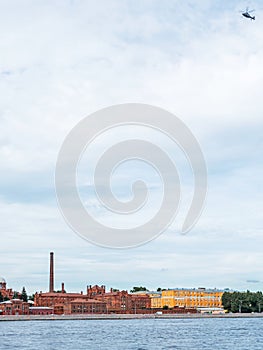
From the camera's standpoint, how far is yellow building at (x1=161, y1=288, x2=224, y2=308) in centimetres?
14150

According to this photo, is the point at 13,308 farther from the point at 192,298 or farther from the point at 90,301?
the point at 192,298

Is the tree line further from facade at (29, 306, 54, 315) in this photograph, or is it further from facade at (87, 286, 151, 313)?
facade at (29, 306, 54, 315)

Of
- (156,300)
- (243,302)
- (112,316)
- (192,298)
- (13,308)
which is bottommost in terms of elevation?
(112,316)

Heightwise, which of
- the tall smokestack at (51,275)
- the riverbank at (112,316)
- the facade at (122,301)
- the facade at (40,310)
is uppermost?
the tall smokestack at (51,275)

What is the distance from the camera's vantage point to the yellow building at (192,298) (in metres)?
142

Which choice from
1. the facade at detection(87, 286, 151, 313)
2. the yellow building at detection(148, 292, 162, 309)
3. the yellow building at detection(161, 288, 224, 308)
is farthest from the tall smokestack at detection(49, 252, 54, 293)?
the yellow building at detection(161, 288, 224, 308)

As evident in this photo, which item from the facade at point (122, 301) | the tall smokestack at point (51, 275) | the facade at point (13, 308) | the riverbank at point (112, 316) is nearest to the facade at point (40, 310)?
the riverbank at point (112, 316)

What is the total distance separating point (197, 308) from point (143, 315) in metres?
17.9

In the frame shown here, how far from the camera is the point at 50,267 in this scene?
11912cm

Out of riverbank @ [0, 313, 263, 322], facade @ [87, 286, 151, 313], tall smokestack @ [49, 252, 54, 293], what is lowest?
riverbank @ [0, 313, 263, 322]

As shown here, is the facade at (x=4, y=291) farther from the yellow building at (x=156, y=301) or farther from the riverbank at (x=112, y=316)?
the yellow building at (x=156, y=301)

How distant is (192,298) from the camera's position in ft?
471

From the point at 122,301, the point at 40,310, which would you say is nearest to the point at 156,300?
the point at 122,301

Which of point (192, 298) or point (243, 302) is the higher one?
point (192, 298)
